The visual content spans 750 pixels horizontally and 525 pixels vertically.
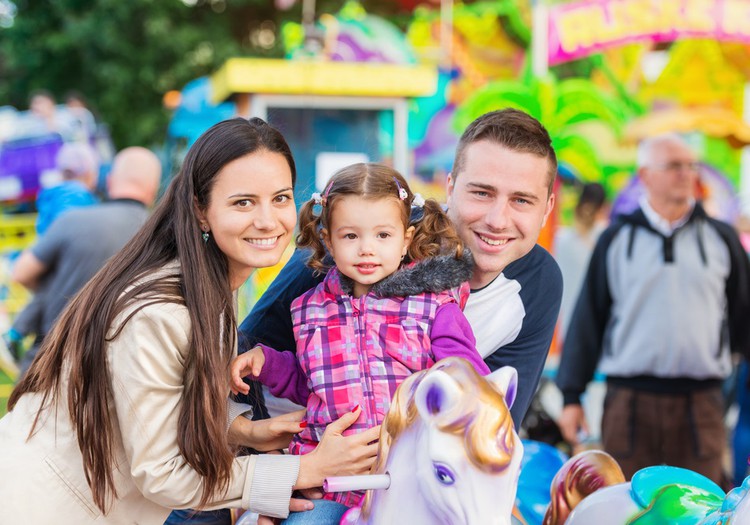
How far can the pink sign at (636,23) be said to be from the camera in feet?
38.2

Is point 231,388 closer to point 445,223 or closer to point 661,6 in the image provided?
point 445,223

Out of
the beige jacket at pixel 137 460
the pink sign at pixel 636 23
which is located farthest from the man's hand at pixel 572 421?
the pink sign at pixel 636 23

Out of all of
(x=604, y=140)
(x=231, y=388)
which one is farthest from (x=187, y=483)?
(x=604, y=140)

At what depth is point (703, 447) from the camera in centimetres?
419

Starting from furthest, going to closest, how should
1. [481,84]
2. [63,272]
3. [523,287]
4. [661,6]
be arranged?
[481,84]
[661,6]
[63,272]
[523,287]

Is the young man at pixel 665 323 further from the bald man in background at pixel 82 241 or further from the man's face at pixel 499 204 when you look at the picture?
the bald man in background at pixel 82 241

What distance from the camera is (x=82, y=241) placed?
4.80 m

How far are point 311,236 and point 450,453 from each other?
786 mm

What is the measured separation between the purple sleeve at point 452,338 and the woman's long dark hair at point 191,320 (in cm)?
49

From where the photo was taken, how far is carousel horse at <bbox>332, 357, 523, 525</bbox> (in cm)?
155

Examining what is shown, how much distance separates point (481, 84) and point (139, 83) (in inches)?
286

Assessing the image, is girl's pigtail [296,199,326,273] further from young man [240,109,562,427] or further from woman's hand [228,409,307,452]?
woman's hand [228,409,307,452]

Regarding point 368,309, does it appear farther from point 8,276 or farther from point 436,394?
point 8,276

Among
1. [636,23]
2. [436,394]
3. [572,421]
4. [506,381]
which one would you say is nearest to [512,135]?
[506,381]
